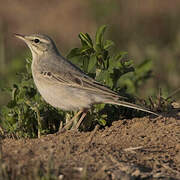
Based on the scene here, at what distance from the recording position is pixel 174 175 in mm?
4852

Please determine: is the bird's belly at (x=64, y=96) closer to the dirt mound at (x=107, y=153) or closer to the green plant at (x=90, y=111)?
the green plant at (x=90, y=111)

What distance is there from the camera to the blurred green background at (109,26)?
1116 centimetres

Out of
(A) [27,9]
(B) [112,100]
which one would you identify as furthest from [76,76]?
(A) [27,9]

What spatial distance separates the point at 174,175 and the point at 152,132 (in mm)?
1253

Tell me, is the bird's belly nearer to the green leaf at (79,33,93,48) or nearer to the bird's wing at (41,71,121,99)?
the bird's wing at (41,71,121,99)

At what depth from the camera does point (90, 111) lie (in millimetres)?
6535

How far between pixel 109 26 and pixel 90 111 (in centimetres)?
718

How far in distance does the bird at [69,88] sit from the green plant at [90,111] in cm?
21

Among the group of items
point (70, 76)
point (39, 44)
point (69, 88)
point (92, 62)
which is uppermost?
point (39, 44)

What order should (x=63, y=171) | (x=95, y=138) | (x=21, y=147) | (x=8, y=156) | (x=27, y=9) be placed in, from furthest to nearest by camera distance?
(x=27, y=9)
(x=95, y=138)
(x=21, y=147)
(x=8, y=156)
(x=63, y=171)

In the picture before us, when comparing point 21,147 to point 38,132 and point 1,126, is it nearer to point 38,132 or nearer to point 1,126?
point 38,132

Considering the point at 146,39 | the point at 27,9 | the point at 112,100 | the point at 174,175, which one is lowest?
the point at 174,175

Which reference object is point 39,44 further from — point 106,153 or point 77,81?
point 106,153

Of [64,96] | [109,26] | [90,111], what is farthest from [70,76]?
[109,26]
